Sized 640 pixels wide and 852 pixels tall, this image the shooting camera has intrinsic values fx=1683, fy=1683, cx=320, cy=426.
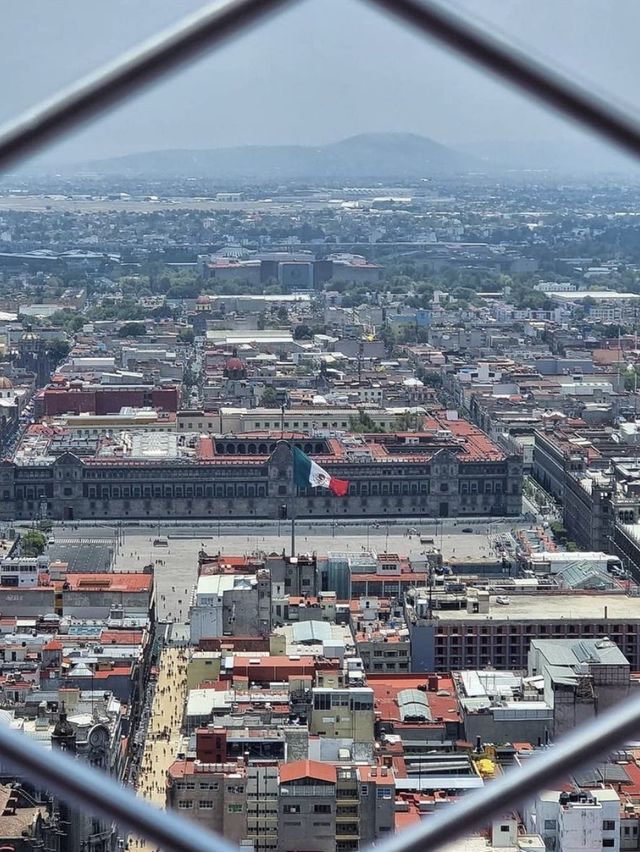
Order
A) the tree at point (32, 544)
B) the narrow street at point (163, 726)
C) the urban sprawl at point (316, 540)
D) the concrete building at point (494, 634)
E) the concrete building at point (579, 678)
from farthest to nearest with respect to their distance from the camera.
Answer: the tree at point (32, 544) < the concrete building at point (494, 634) < the concrete building at point (579, 678) < the narrow street at point (163, 726) < the urban sprawl at point (316, 540)

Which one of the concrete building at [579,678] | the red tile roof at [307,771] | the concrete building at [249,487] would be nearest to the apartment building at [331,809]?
the red tile roof at [307,771]

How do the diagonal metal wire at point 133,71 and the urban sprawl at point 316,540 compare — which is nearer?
the diagonal metal wire at point 133,71

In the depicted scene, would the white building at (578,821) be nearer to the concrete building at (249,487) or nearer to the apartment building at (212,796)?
the apartment building at (212,796)

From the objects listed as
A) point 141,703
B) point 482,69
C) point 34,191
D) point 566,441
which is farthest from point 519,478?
point 34,191

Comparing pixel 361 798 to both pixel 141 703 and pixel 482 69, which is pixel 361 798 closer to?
pixel 141 703

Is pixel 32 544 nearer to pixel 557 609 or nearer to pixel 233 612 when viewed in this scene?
pixel 233 612

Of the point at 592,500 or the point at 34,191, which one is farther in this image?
the point at 34,191

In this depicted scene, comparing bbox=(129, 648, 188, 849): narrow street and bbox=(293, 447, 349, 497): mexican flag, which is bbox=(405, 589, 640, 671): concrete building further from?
bbox=(293, 447, 349, 497): mexican flag
